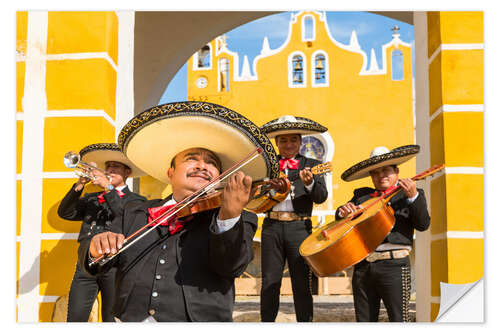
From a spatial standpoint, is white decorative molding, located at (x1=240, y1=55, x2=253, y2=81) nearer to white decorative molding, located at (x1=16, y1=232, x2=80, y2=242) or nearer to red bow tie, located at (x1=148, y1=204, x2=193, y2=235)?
white decorative molding, located at (x1=16, y1=232, x2=80, y2=242)

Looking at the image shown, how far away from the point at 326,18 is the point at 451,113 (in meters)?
13.6

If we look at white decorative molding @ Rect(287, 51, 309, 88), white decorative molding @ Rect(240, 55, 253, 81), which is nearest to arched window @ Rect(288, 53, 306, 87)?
white decorative molding @ Rect(287, 51, 309, 88)

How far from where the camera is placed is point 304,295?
13.1ft

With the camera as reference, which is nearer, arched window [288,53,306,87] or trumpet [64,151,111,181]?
trumpet [64,151,111,181]

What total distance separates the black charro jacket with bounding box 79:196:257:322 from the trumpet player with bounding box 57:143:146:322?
4.82 feet

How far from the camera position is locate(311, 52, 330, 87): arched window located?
1617 cm

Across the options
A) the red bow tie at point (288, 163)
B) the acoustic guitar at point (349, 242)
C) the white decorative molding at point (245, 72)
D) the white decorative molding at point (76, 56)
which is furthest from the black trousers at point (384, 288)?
the white decorative molding at point (245, 72)

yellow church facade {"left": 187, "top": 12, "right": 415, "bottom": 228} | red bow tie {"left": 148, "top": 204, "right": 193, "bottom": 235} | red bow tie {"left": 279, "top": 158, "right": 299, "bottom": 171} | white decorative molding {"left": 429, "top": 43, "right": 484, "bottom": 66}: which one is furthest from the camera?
yellow church facade {"left": 187, "top": 12, "right": 415, "bottom": 228}

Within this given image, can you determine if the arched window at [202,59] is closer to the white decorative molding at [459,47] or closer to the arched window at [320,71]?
the arched window at [320,71]

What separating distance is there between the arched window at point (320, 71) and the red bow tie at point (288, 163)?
12046mm

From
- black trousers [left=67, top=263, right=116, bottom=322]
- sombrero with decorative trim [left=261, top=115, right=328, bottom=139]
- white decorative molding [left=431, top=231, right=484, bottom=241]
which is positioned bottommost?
black trousers [left=67, top=263, right=116, bottom=322]

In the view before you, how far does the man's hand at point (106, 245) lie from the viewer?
85.8 inches
